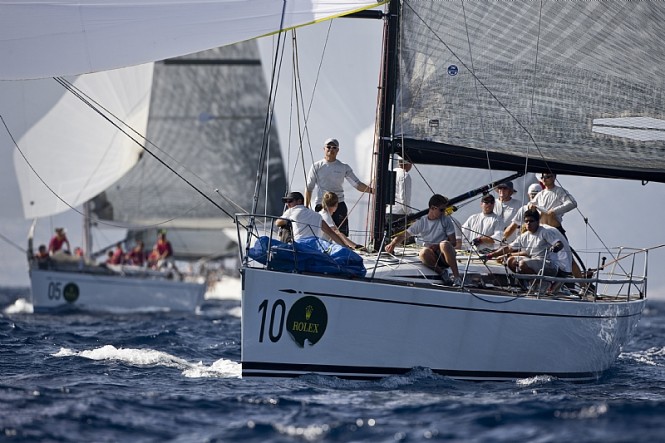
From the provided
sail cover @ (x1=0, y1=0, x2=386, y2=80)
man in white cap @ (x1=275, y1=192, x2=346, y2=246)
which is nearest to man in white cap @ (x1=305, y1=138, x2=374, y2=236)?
man in white cap @ (x1=275, y1=192, x2=346, y2=246)

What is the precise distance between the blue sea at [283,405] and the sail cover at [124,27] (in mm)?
2786

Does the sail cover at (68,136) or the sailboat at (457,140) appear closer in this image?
the sailboat at (457,140)

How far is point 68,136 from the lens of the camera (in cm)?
2691

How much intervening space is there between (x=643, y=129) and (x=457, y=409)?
5002 millimetres

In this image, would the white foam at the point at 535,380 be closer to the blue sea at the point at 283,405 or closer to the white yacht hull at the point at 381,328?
the blue sea at the point at 283,405

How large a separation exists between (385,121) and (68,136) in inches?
628

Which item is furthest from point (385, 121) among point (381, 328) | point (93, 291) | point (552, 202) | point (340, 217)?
point (93, 291)

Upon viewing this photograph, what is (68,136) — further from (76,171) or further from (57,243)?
(57,243)

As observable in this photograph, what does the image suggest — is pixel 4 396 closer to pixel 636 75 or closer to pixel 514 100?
pixel 514 100

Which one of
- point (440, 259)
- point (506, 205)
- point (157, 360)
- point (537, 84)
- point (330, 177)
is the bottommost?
point (157, 360)

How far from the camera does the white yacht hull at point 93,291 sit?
26719 millimetres

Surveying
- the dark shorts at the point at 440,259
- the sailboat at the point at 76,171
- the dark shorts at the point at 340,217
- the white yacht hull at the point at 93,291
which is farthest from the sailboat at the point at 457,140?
the white yacht hull at the point at 93,291

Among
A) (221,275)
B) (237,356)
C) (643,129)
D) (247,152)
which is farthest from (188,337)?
(221,275)

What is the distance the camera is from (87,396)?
365 inches
